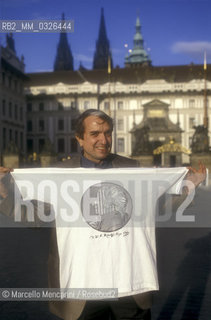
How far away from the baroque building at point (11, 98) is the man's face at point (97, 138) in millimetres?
41602

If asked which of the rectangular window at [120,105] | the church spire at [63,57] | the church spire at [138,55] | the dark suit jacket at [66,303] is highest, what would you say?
the church spire at [63,57]

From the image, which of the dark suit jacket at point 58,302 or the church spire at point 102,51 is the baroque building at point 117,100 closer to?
the dark suit jacket at point 58,302

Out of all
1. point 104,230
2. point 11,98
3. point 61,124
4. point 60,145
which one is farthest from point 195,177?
point 61,124

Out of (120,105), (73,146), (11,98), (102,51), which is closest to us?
(11,98)

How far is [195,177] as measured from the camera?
2.88 metres

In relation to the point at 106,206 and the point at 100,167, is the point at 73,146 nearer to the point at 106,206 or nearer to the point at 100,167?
the point at 100,167

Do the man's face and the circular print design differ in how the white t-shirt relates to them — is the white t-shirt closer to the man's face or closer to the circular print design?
the circular print design

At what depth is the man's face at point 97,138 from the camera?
275 cm

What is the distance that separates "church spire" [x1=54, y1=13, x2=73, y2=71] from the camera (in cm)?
12488

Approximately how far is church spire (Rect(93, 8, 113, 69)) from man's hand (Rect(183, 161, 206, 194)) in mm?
116901

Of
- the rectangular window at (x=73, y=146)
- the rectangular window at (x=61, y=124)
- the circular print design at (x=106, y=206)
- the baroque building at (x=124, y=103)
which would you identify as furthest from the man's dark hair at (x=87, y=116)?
the rectangular window at (x=61, y=124)

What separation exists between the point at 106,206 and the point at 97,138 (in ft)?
1.49

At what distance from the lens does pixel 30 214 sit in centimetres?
272

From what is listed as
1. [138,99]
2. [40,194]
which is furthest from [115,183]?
[138,99]
